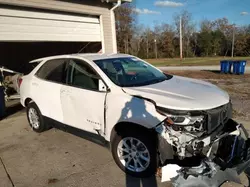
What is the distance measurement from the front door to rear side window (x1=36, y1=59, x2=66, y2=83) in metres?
0.20

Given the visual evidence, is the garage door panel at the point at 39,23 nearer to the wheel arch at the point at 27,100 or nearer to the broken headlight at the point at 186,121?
the wheel arch at the point at 27,100

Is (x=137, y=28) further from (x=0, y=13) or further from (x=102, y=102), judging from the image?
(x=102, y=102)

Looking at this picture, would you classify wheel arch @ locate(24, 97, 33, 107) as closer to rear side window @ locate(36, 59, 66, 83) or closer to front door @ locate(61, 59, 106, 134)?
rear side window @ locate(36, 59, 66, 83)

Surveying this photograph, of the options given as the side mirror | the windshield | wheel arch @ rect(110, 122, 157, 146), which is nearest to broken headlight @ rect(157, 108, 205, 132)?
wheel arch @ rect(110, 122, 157, 146)

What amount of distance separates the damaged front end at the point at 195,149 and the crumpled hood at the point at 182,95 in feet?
0.28

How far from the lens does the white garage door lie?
757 cm

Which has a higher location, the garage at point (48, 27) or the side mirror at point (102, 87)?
the garage at point (48, 27)

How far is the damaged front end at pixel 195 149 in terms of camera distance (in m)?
2.75

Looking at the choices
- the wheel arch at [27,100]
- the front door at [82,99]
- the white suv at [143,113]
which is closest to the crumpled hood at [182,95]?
the white suv at [143,113]

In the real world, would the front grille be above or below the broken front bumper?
above

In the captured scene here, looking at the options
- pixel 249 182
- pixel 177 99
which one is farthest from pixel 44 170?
pixel 249 182

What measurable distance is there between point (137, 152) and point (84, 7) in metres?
7.46

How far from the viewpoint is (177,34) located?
174ft

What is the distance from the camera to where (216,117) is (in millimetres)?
3023
